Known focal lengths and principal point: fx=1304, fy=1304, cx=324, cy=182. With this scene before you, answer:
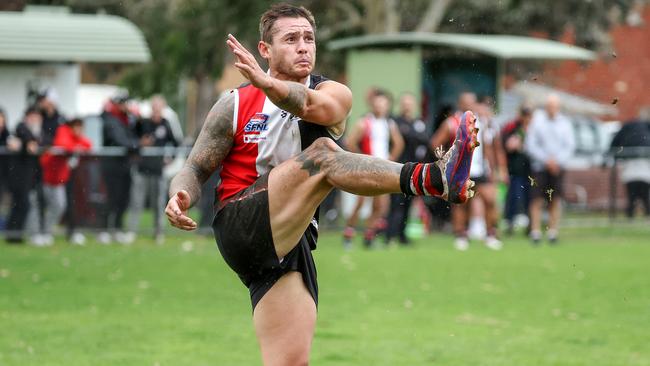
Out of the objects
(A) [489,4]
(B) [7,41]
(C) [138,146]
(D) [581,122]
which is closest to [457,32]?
(A) [489,4]

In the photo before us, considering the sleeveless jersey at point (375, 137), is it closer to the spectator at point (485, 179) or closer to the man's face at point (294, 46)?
the spectator at point (485, 179)

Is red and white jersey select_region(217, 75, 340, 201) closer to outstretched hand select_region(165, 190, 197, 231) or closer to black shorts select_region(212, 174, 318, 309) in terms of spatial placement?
black shorts select_region(212, 174, 318, 309)

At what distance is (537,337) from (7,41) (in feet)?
50.0

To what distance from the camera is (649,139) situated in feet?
81.5

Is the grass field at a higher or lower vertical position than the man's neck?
lower

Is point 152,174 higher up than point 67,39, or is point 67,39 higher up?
point 67,39

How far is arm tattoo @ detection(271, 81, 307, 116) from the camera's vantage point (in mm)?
5848

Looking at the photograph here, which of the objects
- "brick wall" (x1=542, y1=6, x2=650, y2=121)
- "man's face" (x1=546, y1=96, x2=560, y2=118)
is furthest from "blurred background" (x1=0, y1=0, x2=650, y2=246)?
"brick wall" (x1=542, y1=6, x2=650, y2=121)

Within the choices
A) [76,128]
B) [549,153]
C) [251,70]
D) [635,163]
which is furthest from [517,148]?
[251,70]

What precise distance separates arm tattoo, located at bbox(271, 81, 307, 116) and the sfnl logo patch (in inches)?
14.9

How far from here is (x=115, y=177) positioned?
63.4ft

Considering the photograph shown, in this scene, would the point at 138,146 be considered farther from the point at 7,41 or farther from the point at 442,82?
the point at 442,82

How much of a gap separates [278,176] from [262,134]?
10.6 inches

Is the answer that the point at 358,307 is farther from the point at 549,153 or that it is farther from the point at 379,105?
the point at 549,153
